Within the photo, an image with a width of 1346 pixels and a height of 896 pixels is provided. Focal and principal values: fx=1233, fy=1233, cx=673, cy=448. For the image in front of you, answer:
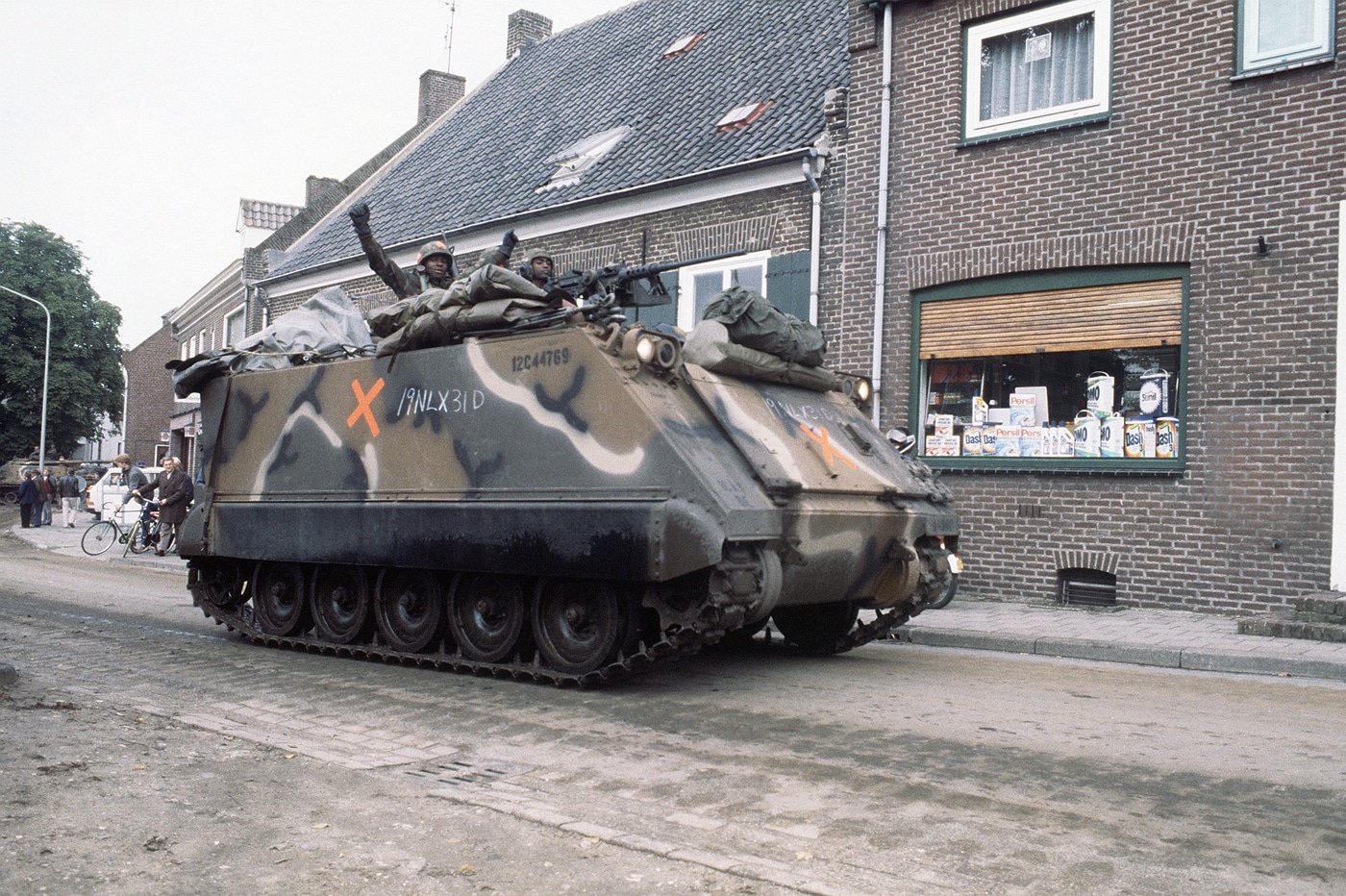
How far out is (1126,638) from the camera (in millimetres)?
9047

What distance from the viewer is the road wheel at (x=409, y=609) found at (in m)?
7.85

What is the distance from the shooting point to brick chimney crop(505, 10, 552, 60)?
1007 inches

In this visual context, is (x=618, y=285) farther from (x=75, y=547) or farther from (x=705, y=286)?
(x=75, y=547)

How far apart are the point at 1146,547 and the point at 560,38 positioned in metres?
17.0

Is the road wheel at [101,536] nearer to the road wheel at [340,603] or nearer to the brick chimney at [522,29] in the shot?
the brick chimney at [522,29]

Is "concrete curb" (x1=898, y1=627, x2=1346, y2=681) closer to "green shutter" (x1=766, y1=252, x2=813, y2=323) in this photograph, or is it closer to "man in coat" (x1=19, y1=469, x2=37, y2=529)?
"green shutter" (x1=766, y1=252, x2=813, y2=323)

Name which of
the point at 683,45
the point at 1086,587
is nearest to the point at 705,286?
the point at 1086,587

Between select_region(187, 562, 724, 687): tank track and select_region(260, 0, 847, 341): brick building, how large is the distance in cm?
657

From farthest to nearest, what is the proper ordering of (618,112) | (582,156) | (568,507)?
(618,112) → (582,156) → (568,507)

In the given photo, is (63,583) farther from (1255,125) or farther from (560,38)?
(560,38)

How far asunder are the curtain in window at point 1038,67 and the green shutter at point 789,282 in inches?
99.1

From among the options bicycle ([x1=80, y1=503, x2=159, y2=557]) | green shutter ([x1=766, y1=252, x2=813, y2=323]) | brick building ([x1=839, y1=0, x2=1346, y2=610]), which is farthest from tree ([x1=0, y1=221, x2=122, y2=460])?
brick building ([x1=839, y1=0, x2=1346, y2=610])

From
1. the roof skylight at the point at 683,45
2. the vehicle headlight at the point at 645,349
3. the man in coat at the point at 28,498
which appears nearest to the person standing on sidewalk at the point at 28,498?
the man in coat at the point at 28,498

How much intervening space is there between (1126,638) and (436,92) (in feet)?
72.1
